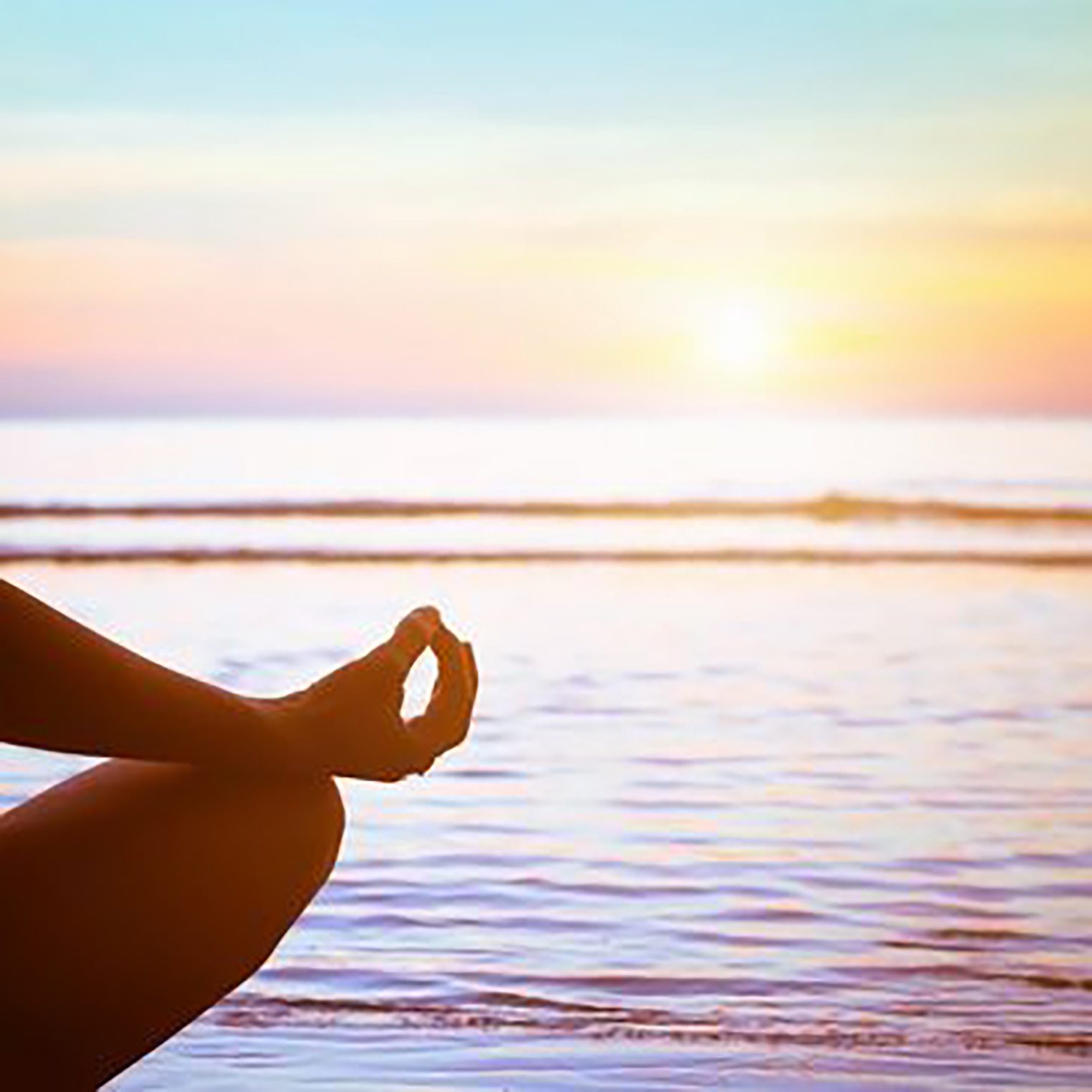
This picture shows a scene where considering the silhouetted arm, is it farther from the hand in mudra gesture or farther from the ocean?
the ocean

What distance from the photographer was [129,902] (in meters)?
1.89

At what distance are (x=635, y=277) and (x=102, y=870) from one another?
27450mm

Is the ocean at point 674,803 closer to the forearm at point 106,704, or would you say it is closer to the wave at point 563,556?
the wave at point 563,556

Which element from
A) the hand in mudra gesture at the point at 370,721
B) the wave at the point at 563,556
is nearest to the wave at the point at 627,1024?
the hand in mudra gesture at the point at 370,721

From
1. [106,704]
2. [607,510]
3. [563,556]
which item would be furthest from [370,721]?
[607,510]

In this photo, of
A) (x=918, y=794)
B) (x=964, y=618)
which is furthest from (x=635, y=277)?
(x=918, y=794)

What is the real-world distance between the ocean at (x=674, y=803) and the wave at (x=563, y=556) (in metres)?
0.06

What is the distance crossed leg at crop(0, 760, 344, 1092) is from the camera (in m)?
1.87

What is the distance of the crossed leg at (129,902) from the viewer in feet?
6.14

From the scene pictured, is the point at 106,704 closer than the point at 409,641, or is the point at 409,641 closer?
the point at 106,704

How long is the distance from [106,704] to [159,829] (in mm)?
168

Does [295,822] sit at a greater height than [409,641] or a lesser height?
lesser

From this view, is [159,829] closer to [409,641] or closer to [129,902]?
[129,902]

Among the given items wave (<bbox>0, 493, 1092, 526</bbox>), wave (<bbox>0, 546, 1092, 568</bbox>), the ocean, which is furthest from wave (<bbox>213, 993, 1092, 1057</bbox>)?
wave (<bbox>0, 493, 1092, 526</bbox>)
